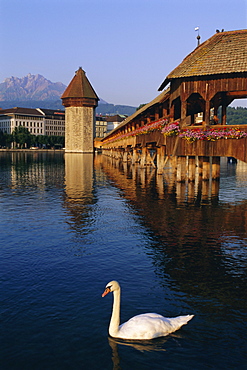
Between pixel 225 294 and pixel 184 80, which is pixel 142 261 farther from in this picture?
pixel 184 80

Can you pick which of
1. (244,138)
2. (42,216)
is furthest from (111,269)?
(244,138)

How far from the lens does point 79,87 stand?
408 ft

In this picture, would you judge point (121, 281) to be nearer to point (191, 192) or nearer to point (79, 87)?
point (191, 192)

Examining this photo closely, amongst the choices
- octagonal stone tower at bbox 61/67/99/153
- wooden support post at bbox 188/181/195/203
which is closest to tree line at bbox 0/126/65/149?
octagonal stone tower at bbox 61/67/99/153

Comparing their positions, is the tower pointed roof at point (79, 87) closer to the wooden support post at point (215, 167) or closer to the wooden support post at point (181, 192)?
the wooden support post at point (215, 167)

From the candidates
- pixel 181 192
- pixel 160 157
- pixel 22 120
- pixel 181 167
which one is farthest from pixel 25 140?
pixel 181 192

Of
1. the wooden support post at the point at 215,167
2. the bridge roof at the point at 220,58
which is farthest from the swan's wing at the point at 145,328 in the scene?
the wooden support post at the point at 215,167

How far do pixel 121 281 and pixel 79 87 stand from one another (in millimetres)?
118143

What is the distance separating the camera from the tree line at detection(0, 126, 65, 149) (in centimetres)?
15688

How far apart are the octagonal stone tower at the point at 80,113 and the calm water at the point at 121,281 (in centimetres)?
10606

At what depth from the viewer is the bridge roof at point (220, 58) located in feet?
86.0

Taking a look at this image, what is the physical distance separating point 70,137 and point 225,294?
4853 inches

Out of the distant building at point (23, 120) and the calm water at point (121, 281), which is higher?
the distant building at point (23, 120)

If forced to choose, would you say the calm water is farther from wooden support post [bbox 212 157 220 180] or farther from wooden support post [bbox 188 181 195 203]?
wooden support post [bbox 212 157 220 180]
